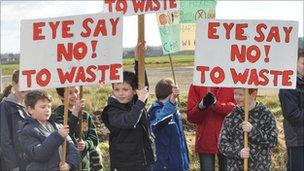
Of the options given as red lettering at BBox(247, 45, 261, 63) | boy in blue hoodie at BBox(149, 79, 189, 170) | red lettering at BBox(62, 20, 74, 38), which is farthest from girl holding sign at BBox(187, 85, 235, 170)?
red lettering at BBox(62, 20, 74, 38)

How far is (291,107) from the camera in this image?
6363 mm

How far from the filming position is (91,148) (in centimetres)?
648

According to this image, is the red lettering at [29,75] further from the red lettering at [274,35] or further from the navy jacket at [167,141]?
the red lettering at [274,35]

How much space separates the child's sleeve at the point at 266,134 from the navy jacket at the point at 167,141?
3.32ft

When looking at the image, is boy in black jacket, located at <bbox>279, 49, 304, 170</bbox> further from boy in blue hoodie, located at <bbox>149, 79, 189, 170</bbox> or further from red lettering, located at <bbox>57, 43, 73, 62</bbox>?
red lettering, located at <bbox>57, 43, 73, 62</bbox>

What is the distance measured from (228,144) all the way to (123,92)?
44.3 inches

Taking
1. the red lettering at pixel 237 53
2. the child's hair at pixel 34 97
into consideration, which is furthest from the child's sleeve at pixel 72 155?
the red lettering at pixel 237 53

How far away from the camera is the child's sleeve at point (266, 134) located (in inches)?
240

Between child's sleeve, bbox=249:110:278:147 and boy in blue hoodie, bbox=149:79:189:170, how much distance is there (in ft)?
3.33

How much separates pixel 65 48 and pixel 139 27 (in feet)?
2.82

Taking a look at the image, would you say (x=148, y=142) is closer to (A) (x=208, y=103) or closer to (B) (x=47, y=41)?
(A) (x=208, y=103)

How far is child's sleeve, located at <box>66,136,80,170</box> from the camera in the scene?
228 inches

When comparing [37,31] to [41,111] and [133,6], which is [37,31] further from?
[133,6]

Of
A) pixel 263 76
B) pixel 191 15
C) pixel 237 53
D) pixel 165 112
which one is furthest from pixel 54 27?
pixel 191 15
